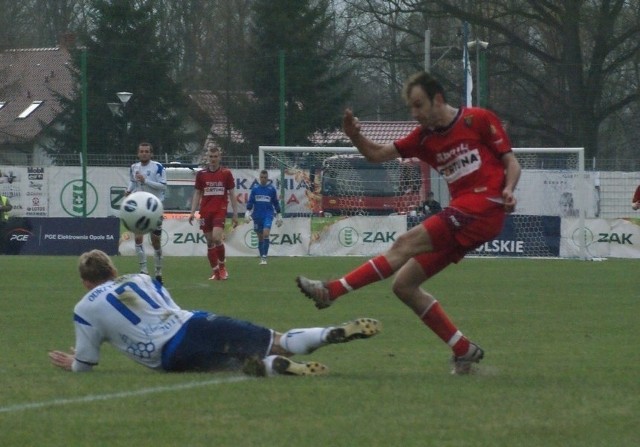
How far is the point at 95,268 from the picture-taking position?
7641 millimetres

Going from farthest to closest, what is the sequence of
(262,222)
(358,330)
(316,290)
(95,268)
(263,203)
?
1. (262,222)
2. (263,203)
3. (95,268)
4. (316,290)
5. (358,330)

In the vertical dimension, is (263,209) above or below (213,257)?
above

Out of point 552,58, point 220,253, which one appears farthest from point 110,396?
point 552,58

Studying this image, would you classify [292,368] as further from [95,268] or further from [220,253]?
[220,253]

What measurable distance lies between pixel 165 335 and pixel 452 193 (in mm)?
1983

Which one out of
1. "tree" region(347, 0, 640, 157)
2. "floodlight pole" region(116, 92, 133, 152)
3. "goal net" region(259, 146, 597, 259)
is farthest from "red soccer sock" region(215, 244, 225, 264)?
"tree" region(347, 0, 640, 157)

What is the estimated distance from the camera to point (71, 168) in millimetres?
32500

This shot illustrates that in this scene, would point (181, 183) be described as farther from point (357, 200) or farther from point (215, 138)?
point (357, 200)

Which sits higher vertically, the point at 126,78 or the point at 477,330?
the point at 126,78

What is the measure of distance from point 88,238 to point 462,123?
21623 millimetres

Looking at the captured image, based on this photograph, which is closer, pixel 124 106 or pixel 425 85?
pixel 425 85

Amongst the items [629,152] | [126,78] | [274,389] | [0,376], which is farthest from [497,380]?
[629,152]

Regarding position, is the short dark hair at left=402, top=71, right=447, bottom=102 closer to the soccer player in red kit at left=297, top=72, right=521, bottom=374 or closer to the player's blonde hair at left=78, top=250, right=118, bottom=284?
the soccer player in red kit at left=297, top=72, right=521, bottom=374

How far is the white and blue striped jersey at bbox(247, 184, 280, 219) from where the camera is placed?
2484cm
